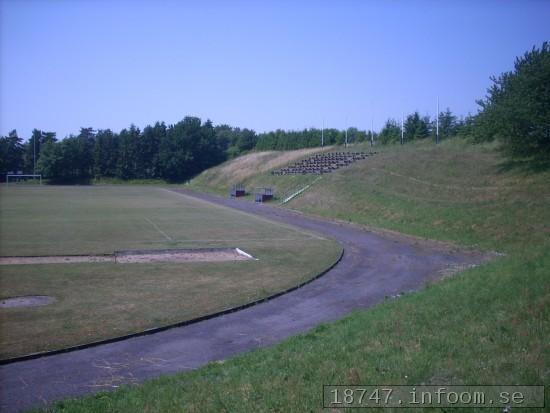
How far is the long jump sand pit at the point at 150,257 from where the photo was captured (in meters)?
21.6

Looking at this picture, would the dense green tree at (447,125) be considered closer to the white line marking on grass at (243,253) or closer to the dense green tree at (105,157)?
the white line marking on grass at (243,253)

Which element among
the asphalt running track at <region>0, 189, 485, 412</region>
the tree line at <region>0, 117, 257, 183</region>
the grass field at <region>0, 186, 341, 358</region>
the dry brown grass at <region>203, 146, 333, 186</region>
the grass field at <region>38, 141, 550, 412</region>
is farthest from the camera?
the tree line at <region>0, 117, 257, 183</region>

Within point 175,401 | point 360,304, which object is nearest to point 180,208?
point 360,304

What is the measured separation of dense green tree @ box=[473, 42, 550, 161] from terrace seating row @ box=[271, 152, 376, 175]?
22.3 meters

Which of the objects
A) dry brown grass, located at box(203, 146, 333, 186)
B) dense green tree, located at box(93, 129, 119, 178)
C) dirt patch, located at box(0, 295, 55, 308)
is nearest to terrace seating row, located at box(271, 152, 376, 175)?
dry brown grass, located at box(203, 146, 333, 186)

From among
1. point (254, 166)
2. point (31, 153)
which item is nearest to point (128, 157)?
point (31, 153)

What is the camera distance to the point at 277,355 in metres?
9.16

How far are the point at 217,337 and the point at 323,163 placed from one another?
57495 mm

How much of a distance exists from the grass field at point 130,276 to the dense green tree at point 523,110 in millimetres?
16959

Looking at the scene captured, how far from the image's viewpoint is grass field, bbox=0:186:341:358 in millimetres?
12688

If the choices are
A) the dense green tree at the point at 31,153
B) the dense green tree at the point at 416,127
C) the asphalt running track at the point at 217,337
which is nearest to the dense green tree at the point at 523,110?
the asphalt running track at the point at 217,337

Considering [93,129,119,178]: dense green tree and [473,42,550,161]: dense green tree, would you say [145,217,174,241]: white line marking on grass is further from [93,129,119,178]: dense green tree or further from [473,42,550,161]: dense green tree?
[93,129,119,178]: dense green tree

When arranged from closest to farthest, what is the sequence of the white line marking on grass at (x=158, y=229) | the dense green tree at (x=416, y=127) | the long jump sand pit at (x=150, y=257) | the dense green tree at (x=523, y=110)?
1. the long jump sand pit at (x=150, y=257)
2. the white line marking on grass at (x=158, y=229)
3. the dense green tree at (x=523, y=110)
4. the dense green tree at (x=416, y=127)

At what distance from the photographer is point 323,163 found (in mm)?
68250
